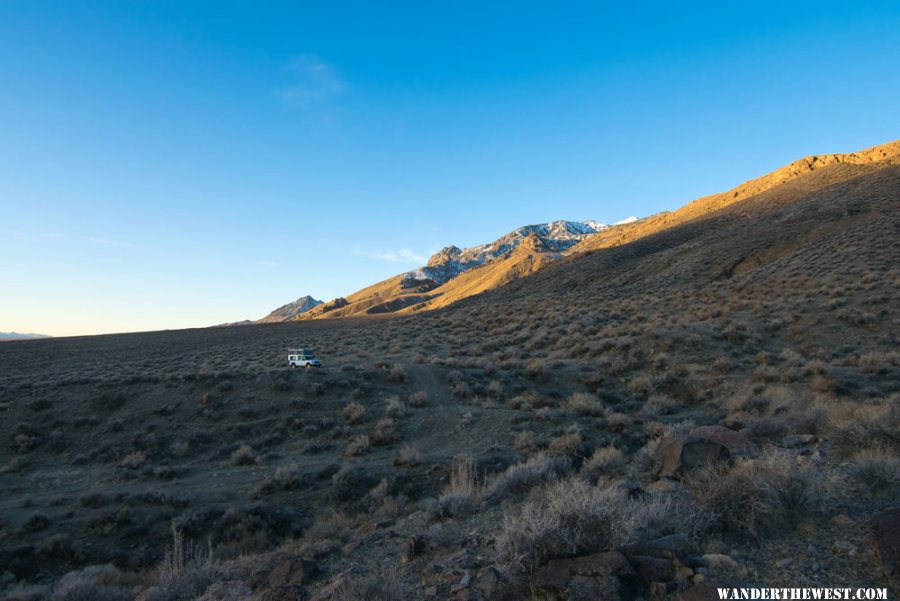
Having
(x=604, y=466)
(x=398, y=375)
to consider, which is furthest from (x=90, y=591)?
(x=398, y=375)

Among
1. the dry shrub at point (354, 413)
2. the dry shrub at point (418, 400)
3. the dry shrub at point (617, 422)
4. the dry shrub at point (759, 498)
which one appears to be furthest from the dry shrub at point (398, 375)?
the dry shrub at point (759, 498)

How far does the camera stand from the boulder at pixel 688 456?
7.11m

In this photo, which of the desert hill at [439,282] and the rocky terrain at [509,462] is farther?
the desert hill at [439,282]

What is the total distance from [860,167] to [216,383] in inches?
3529

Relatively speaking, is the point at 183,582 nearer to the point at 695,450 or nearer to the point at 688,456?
the point at 688,456

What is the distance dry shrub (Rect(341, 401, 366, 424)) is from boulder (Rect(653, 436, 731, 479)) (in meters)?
11.2

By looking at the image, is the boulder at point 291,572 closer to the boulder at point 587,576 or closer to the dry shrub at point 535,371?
the boulder at point 587,576

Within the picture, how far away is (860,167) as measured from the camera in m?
67.9

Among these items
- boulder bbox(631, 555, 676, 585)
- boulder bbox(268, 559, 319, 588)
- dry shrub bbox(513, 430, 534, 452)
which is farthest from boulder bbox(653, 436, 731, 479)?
boulder bbox(268, 559, 319, 588)

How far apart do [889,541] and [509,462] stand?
8.68m

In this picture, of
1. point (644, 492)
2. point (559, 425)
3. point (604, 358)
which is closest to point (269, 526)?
point (644, 492)

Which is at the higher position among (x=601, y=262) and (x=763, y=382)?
(x=601, y=262)

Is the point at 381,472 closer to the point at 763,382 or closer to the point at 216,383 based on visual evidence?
the point at 216,383

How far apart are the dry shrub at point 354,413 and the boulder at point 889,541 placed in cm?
1452
